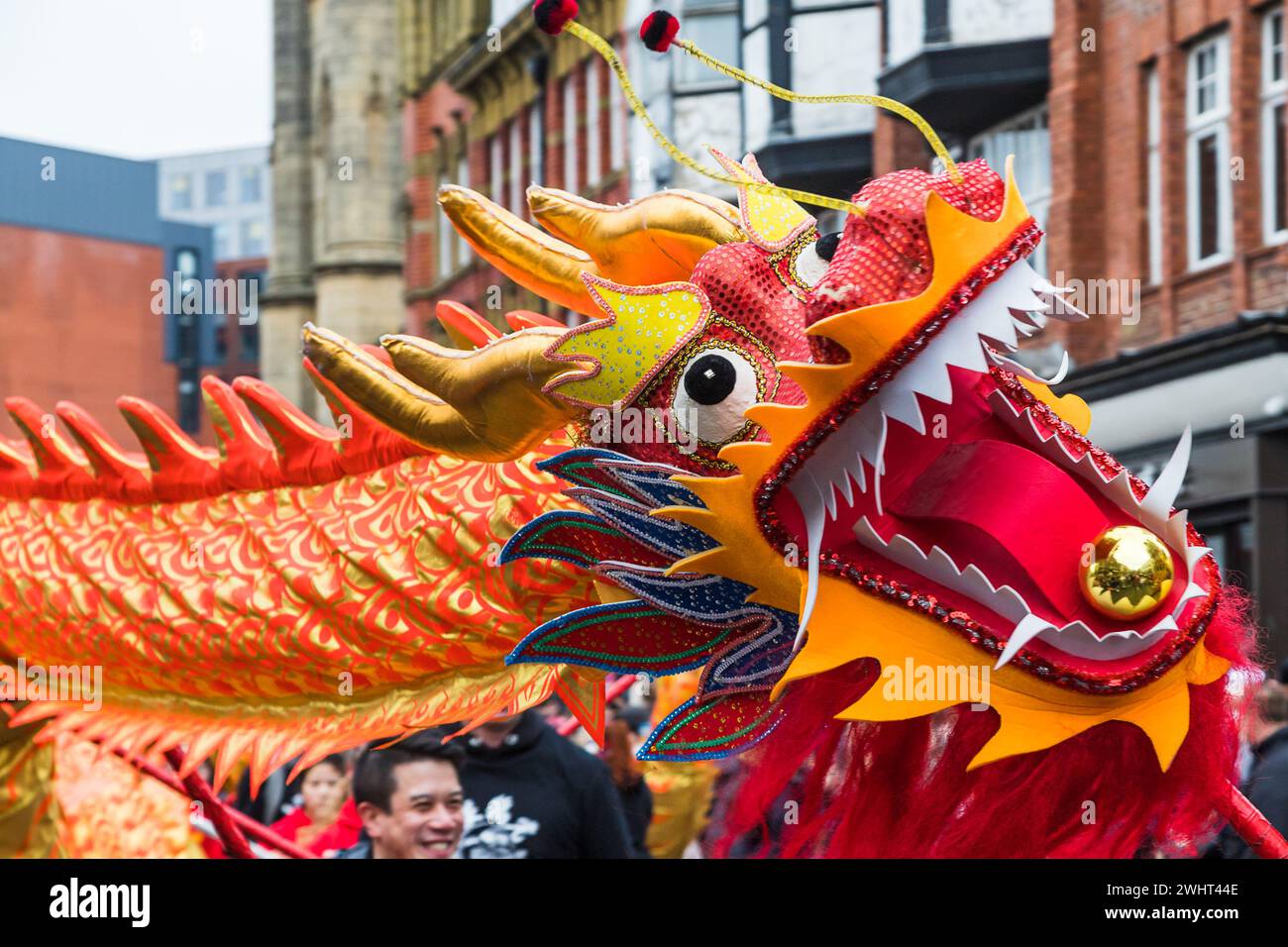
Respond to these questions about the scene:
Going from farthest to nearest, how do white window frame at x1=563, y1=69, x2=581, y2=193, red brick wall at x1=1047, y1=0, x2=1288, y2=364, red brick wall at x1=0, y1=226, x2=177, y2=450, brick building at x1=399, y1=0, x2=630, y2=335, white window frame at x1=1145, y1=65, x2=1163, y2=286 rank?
white window frame at x1=563, y1=69, x2=581, y2=193
brick building at x1=399, y1=0, x2=630, y2=335
red brick wall at x1=0, y1=226, x2=177, y2=450
white window frame at x1=1145, y1=65, x2=1163, y2=286
red brick wall at x1=1047, y1=0, x2=1288, y2=364

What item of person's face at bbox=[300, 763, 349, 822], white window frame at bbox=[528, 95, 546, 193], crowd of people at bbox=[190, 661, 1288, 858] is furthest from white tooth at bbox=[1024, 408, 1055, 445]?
white window frame at bbox=[528, 95, 546, 193]

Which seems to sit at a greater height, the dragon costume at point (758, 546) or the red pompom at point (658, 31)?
the red pompom at point (658, 31)

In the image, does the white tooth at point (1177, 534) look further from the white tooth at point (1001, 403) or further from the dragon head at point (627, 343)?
the dragon head at point (627, 343)

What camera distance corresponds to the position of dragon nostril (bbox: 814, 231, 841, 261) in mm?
2627

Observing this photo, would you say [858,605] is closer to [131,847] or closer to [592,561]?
[592,561]

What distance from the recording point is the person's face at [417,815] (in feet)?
14.0

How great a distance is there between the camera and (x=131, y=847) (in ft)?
12.5

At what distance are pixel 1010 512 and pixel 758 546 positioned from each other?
0.32 metres

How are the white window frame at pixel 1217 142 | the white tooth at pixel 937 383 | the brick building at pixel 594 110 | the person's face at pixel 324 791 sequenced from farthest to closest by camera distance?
the brick building at pixel 594 110 → the white window frame at pixel 1217 142 → the person's face at pixel 324 791 → the white tooth at pixel 937 383

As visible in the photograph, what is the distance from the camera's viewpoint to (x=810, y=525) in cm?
252

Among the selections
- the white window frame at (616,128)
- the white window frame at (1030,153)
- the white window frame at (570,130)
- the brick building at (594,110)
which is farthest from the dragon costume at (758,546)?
the white window frame at (570,130)

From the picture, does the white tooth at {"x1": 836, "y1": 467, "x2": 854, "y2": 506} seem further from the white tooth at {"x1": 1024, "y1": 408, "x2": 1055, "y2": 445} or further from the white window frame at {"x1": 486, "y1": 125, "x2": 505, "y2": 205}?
the white window frame at {"x1": 486, "y1": 125, "x2": 505, "y2": 205}

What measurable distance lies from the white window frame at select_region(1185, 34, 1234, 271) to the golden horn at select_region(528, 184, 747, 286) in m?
10.2
